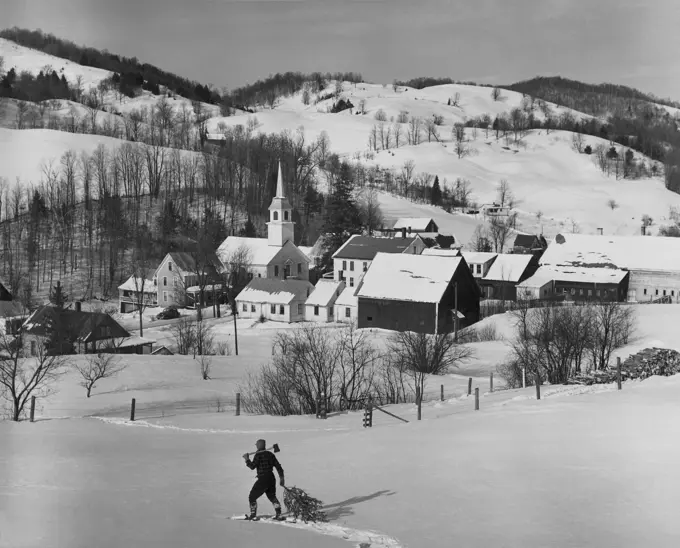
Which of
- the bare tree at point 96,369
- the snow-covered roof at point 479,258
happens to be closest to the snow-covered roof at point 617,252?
the snow-covered roof at point 479,258

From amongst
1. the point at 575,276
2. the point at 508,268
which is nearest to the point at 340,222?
the point at 508,268

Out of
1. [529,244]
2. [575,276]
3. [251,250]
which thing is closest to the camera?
[575,276]

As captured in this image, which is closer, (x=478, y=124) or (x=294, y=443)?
(x=294, y=443)

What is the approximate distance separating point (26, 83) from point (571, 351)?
106 m

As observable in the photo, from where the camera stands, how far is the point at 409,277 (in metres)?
38.9

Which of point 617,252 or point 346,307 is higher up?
point 617,252

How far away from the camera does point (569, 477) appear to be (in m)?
8.57

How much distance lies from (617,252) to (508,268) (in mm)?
7265

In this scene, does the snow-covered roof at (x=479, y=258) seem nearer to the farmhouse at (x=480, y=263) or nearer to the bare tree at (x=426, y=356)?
the farmhouse at (x=480, y=263)

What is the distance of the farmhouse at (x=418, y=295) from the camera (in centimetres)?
3759

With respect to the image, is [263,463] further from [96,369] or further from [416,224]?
[416,224]

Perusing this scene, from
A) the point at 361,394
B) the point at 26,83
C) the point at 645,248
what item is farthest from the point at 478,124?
the point at 361,394

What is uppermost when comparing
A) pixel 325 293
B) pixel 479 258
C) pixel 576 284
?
pixel 479 258

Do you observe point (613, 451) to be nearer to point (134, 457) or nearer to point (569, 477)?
point (569, 477)
